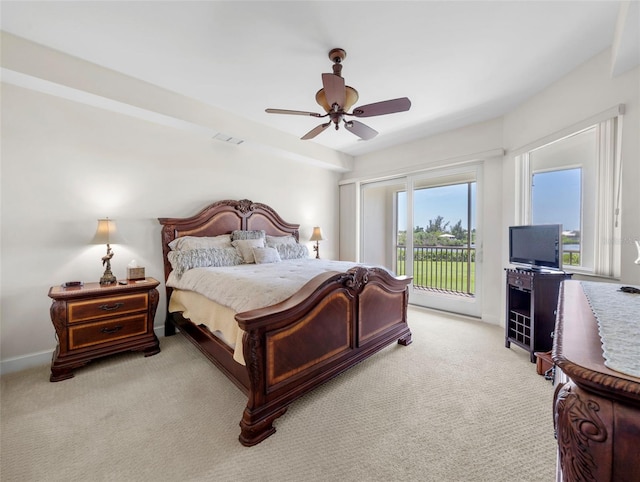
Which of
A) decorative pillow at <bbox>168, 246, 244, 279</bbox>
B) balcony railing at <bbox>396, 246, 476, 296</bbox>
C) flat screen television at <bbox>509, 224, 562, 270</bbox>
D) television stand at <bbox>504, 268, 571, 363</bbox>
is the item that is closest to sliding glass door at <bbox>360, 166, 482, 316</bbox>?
balcony railing at <bbox>396, 246, 476, 296</bbox>

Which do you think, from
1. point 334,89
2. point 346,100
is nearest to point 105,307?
point 334,89

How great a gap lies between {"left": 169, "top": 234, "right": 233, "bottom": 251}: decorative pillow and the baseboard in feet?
4.86

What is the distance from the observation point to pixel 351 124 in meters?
2.49

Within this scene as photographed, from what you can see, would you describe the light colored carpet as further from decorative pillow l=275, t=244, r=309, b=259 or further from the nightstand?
decorative pillow l=275, t=244, r=309, b=259

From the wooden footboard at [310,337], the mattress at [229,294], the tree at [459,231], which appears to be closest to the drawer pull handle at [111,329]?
the mattress at [229,294]

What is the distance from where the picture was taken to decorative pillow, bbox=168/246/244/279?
290cm

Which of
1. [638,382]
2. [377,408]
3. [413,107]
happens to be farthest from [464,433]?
[413,107]

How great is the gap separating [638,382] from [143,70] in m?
3.63

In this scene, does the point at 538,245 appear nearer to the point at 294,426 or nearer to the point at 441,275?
the point at 441,275

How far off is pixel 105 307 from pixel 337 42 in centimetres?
311

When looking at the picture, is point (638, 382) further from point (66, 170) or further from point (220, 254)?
point (66, 170)

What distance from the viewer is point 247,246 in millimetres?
3422

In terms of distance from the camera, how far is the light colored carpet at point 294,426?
1384 millimetres

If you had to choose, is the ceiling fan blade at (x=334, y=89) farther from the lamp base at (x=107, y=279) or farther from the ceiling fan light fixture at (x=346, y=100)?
the lamp base at (x=107, y=279)
